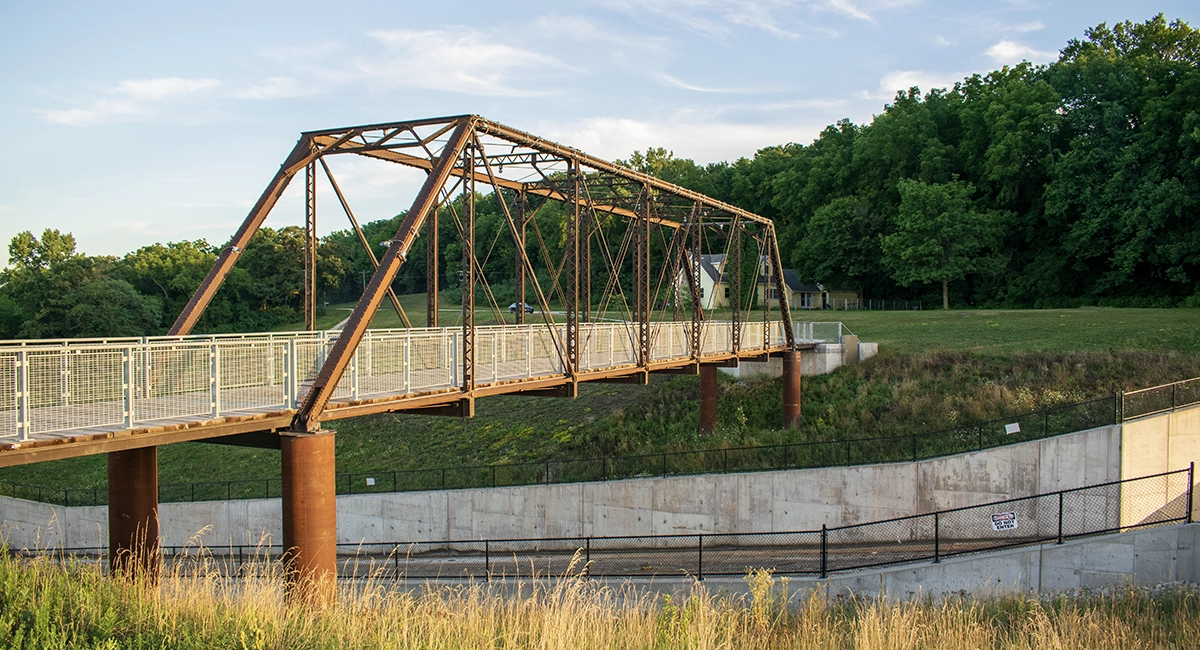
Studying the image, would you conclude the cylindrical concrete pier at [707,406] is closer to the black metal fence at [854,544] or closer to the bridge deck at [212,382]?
the black metal fence at [854,544]

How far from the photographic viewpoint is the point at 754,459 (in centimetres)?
2211

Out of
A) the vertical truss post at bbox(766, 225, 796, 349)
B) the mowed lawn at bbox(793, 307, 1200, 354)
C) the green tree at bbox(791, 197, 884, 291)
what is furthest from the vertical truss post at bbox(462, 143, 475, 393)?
the green tree at bbox(791, 197, 884, 291)

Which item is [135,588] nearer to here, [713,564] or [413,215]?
[413,215]

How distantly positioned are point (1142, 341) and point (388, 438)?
26308 millimetres

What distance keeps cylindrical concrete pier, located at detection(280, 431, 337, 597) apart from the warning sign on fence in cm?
1381

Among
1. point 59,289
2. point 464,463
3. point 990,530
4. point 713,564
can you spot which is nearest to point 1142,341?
point 990,530

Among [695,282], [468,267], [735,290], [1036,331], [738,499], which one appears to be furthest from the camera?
[1036,331]

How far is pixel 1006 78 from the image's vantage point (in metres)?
64.3

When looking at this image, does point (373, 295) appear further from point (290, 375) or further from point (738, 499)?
point (738, 499)

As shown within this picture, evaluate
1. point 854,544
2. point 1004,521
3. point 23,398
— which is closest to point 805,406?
point 854,544

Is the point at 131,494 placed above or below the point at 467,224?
below

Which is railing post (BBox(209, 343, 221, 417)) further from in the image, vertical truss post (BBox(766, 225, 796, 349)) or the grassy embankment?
vertical truss post (BBox(766, 225, 796, 349))

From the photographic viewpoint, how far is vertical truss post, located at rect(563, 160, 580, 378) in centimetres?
1723

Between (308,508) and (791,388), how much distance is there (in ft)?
63.3
